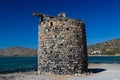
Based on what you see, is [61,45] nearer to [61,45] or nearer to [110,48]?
[61,45]

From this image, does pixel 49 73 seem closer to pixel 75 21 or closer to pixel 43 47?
pixel 43 47

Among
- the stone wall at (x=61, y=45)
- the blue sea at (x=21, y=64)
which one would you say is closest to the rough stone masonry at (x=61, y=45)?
the stone wall at (x=61, y=45)

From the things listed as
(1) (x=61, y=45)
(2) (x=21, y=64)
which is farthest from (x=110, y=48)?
(1) (x=61, y=45)

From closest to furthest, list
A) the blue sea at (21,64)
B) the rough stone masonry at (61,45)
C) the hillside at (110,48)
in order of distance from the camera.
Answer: the rough stone masonry at (61,45) → the blue sea at (21,64) → the hillside at (110,48)

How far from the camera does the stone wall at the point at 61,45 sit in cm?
2336

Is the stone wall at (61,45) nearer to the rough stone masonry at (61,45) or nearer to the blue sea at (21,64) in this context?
the rough stone masonry at (61,45)

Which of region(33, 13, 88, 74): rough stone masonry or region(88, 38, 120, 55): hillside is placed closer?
region(33, 13, 88, 74): rough stone masonry

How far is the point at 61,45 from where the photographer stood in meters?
23.3

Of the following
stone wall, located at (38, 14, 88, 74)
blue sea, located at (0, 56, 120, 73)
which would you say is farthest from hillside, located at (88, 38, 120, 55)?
stone wall, located at (38, 14, 88, 74)

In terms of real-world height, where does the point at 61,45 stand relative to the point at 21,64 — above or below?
above

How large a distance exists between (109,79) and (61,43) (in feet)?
17.6

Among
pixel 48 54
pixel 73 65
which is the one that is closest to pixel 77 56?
pixel 73 65

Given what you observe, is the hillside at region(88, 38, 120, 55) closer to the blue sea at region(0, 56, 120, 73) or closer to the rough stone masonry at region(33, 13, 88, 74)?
the blue sea at region(0, 56, 120, 73)

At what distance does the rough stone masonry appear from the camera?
920 inches
